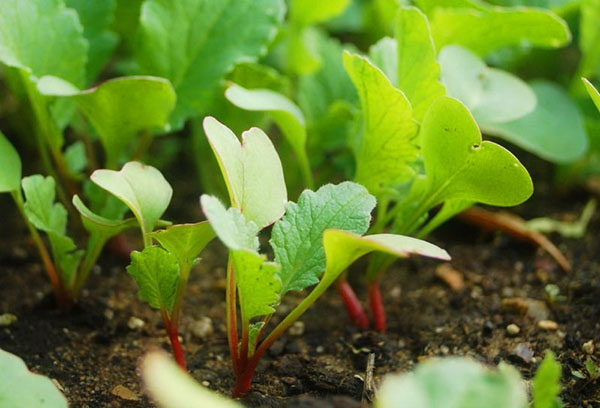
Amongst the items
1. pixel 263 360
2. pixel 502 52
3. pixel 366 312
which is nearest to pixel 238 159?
pixel 263 360

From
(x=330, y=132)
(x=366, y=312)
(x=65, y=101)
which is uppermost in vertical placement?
(x=65, y=101)

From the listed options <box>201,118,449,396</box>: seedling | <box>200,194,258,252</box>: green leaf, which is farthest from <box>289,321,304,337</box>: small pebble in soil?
<box>200,194,258,252</box>: green leaf

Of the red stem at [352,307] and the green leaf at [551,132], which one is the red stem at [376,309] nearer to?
the red stem at [352,307]

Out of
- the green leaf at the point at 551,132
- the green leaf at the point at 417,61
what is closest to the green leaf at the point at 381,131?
the green leaf at the point at 417,61

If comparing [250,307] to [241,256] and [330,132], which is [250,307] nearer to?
[241,256]

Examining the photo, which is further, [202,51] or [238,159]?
[202,51]

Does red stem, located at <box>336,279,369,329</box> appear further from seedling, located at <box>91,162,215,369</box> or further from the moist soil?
seedling, located at <box>91,162,215,369</box>

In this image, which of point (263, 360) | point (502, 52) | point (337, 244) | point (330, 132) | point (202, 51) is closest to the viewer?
point (337, 244)
